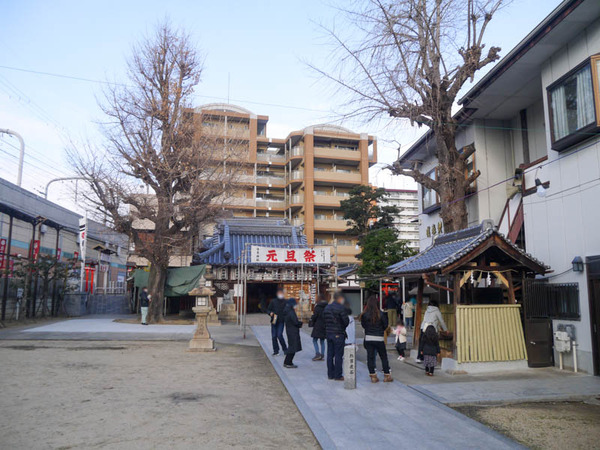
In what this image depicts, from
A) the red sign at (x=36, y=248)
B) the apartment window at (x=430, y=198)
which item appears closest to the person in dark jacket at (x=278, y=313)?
the apartment window at (x=430, y=198)

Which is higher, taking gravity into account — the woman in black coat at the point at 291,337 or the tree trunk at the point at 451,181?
the tree trunk at the point at 451,181

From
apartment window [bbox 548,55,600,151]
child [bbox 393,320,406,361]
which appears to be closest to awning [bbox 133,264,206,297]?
child [bbox 393,320,406,361]

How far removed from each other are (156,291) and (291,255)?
281 inches

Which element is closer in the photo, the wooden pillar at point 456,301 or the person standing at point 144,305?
the wooden pillar at point 456,301

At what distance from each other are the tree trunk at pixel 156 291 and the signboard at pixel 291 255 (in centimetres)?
552

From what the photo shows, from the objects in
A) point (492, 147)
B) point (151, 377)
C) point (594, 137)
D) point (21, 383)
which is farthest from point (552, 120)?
point (21, 383)

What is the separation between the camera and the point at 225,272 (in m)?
23.9

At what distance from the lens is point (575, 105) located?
31.8 feet

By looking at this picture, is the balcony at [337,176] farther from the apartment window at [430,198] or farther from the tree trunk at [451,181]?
the tree trunk at [451,181]

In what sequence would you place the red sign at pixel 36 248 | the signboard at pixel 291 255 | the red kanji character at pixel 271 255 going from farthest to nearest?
1. the red sign at pixel 36 248
2. the red kanji character at pixel 271 255
3. the signboard at pixel 291 255

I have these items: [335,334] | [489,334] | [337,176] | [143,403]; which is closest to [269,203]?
[337,176]

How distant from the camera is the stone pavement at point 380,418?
17.2 feet

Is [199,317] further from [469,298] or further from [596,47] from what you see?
[596,47]

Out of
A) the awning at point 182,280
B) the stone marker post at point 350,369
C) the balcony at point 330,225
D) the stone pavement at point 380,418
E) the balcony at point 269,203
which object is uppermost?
the balcony at point 269,203
